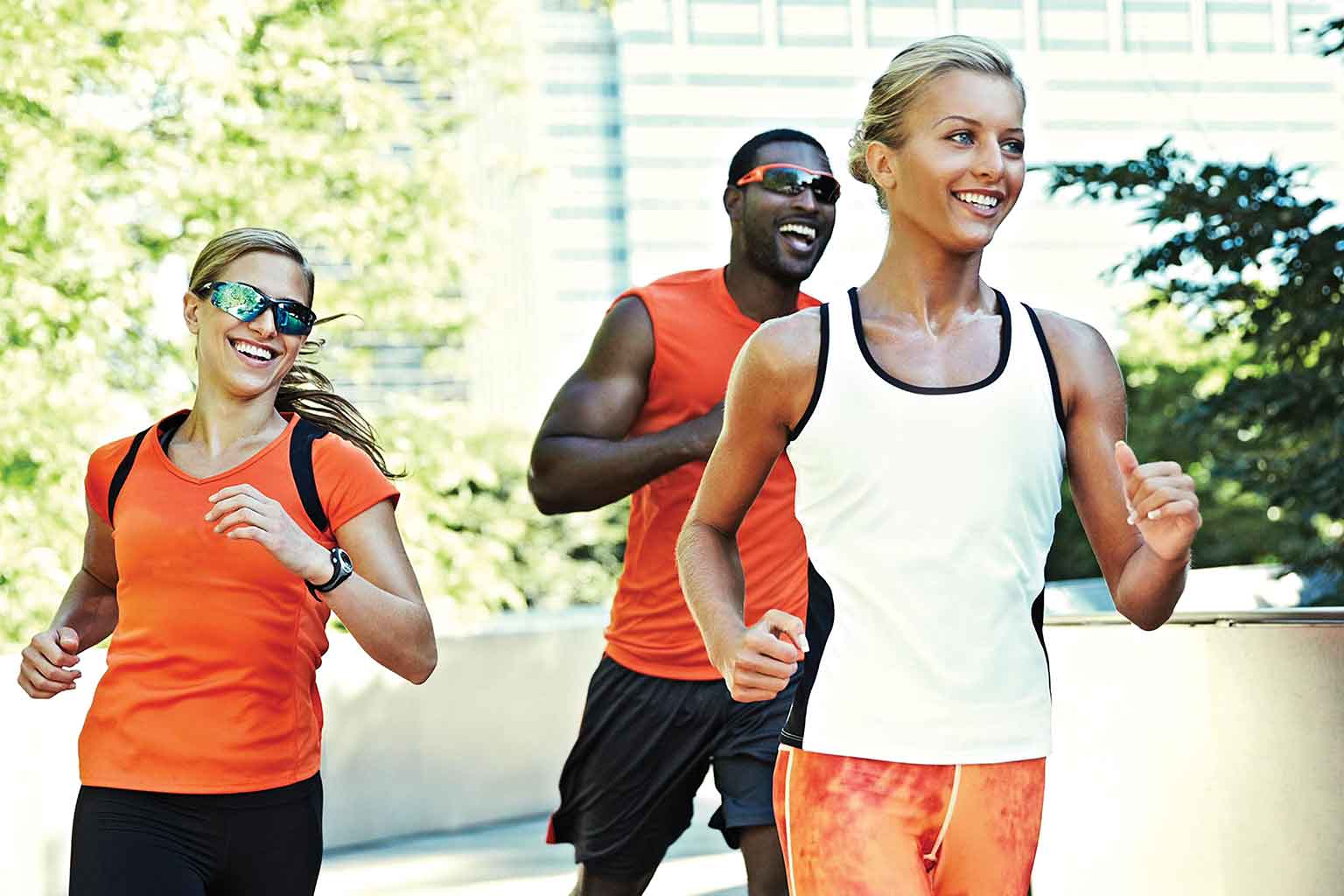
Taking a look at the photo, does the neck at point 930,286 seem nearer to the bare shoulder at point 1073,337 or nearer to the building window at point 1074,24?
the bare shoulder at point 1073,337

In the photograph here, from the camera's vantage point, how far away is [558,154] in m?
17.6

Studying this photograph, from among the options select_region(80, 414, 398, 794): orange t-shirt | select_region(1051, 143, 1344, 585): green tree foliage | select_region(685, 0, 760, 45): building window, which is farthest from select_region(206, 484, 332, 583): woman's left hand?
select_region(685, 0, 760, 45): building window

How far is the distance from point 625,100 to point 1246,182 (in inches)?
3867

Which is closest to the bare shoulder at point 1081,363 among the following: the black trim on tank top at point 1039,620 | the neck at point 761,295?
the black trim on tank top at point 1039,620

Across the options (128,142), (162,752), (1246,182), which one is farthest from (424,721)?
(162,752)

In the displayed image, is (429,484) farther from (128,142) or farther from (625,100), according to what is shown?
(625,100)

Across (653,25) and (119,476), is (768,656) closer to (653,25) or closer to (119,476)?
(119,476)

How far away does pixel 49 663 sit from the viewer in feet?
12.4

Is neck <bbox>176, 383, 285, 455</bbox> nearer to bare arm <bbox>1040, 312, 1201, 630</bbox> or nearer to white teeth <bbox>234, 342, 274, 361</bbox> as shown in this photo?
white teeth <bbox>234, 342, 274, 361</bbox>

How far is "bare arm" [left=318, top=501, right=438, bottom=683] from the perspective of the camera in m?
3.52

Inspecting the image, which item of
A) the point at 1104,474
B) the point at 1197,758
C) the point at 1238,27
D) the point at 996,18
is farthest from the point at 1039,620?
the point at 996,18

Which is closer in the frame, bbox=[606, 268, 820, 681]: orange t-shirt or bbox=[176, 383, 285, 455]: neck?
bbox=[176, 383, 285, 455]: neck

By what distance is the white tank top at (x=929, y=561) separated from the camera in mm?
2811

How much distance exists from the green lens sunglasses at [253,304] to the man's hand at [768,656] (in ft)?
4.78
